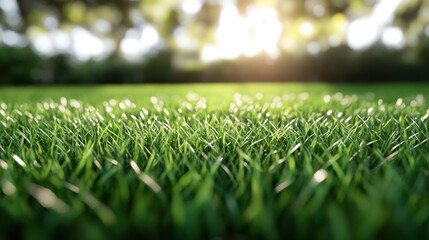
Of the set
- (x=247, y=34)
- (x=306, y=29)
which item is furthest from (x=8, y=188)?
(x=247, y=34)

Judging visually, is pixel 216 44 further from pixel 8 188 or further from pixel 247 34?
pixel 8 188

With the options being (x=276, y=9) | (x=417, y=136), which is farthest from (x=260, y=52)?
(x=417, y=136)

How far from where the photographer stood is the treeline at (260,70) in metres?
23.4

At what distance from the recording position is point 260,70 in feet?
77.6

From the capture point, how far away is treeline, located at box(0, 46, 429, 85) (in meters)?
23.4

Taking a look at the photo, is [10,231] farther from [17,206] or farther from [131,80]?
[131,80]

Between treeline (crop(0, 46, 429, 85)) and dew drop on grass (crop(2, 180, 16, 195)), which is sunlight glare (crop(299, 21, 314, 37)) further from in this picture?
dew drop on grass (crop(2, 180, 16, 195))

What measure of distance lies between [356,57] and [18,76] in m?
16.3

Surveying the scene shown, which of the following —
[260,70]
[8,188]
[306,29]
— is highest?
[306,29]

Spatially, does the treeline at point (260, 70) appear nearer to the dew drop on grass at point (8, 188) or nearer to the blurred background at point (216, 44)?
the blurred background at point (216, 44)

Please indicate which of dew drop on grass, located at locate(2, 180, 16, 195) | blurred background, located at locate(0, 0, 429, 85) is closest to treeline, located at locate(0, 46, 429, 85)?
blurred background, located at locate(0, 0, 429, 85)

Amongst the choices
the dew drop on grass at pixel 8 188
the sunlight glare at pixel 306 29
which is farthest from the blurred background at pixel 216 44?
the dew drop on grass at pixel 8 188

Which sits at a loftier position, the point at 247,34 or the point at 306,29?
the point at 247,34

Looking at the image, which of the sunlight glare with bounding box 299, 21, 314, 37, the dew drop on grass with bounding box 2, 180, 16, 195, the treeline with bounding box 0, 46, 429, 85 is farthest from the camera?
the treeline with bounding box 0, 46, 429, 85
